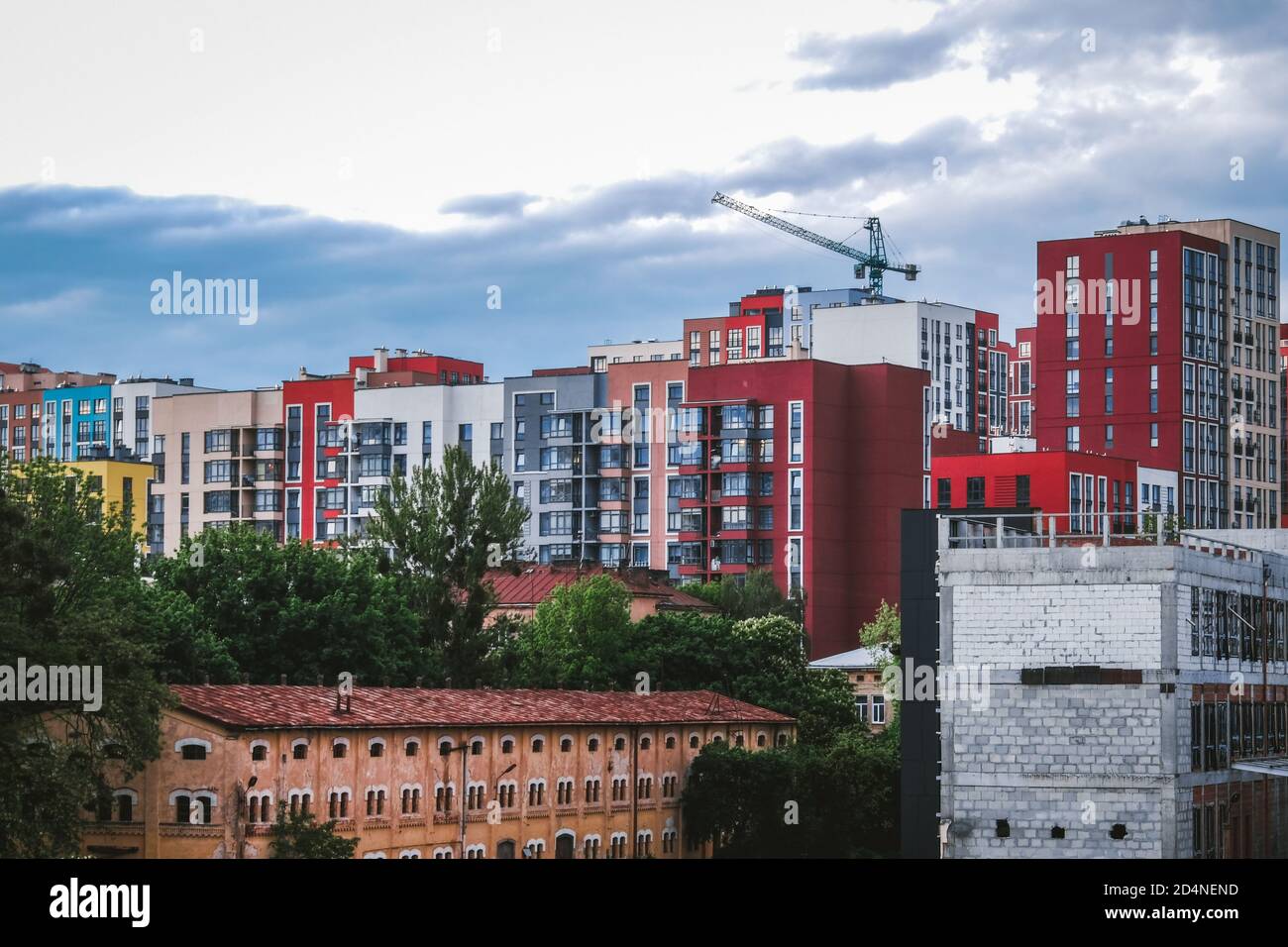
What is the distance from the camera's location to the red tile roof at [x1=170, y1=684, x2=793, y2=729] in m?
61.3

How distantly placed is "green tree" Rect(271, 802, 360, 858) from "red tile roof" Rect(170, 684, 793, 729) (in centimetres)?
297

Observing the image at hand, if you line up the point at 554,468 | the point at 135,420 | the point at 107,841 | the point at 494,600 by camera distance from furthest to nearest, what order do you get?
the point at 135,420 → the point at 554,468 → the point at 494,600 → the point at 107,841

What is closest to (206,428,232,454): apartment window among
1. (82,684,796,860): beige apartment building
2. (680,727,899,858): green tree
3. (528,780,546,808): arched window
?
(82,684,796,860): beige apartment building

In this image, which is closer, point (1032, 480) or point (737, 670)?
point (737, 670)

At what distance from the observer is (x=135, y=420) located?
19712 cm

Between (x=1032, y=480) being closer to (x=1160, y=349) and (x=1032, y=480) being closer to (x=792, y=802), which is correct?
(x=1160, y=349)

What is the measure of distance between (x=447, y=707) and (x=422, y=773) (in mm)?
4477

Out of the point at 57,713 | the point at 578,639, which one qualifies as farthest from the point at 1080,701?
the point at 578,639

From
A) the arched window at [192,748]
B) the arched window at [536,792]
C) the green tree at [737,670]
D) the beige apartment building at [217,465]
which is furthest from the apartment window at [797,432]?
the arched window at [192,748]

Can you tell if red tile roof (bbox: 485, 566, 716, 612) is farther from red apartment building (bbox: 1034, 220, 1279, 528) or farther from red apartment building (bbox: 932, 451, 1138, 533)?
red apartment building (bbox: 1034, 220, 1279, 528)

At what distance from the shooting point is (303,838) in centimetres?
5859
